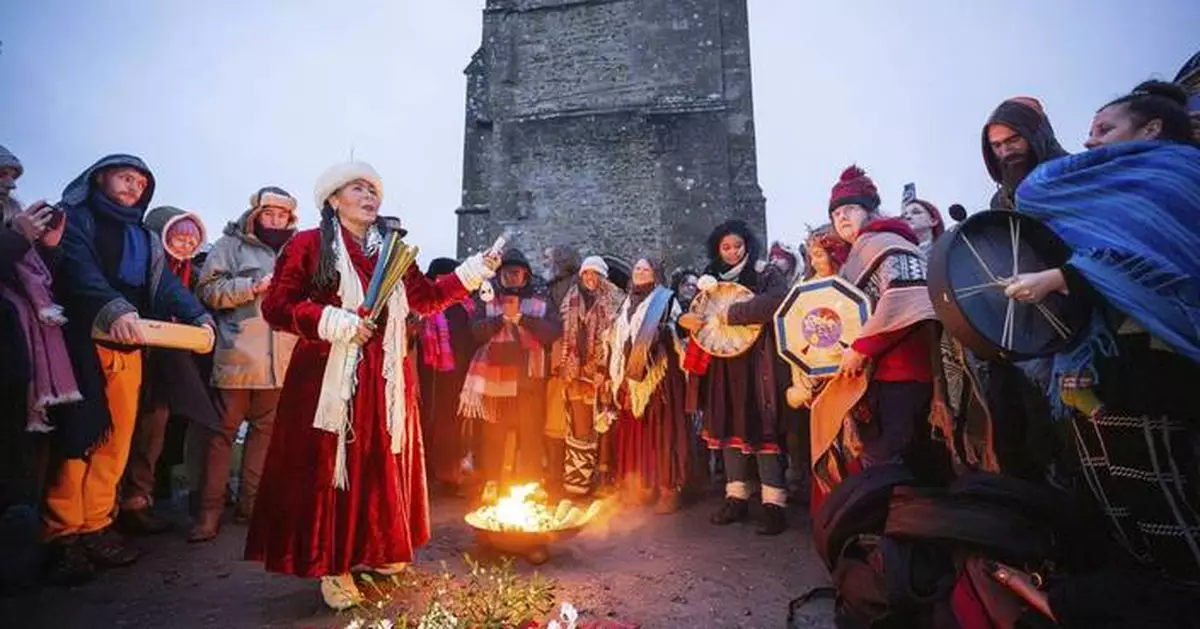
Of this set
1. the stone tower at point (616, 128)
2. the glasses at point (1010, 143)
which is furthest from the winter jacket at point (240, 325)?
the stone tower at point (616, 128)

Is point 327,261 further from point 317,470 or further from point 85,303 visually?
point 85,303

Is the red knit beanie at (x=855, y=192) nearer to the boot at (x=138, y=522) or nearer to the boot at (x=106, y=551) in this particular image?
the boot at (x=106, y=551)

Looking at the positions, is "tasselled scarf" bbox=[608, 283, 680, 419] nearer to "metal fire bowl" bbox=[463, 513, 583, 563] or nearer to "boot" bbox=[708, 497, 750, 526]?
"boot" bbox=[708, 497, 750, 526]

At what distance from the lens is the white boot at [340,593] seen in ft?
9.55

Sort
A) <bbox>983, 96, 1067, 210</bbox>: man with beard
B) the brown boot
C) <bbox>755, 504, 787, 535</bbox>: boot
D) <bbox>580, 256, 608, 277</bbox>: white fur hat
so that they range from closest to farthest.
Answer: <bbox>983, 96, 1067, 210</bbox>: man with beard, the brown boot, <bbox>755, 504, 787, 535</bbox>: boot, <bbox>580, 256, 608, 277</bbox>: white fur hat

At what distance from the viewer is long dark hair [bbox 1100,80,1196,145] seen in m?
2.12

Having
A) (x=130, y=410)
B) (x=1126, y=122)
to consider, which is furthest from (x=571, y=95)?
(x=1126, y=122)

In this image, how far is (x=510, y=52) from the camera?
15648 mm

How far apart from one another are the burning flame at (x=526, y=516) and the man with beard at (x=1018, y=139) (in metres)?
2.97

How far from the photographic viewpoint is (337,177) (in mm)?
3195

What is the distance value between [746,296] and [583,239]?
32.9 feet

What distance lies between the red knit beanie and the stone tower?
32.5ft

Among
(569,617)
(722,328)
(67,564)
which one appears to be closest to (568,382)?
(722,328)

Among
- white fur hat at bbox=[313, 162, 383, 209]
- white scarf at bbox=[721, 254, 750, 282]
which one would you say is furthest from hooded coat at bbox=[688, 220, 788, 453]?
white fur hat at bbox=[313, 162, 383, 209]
